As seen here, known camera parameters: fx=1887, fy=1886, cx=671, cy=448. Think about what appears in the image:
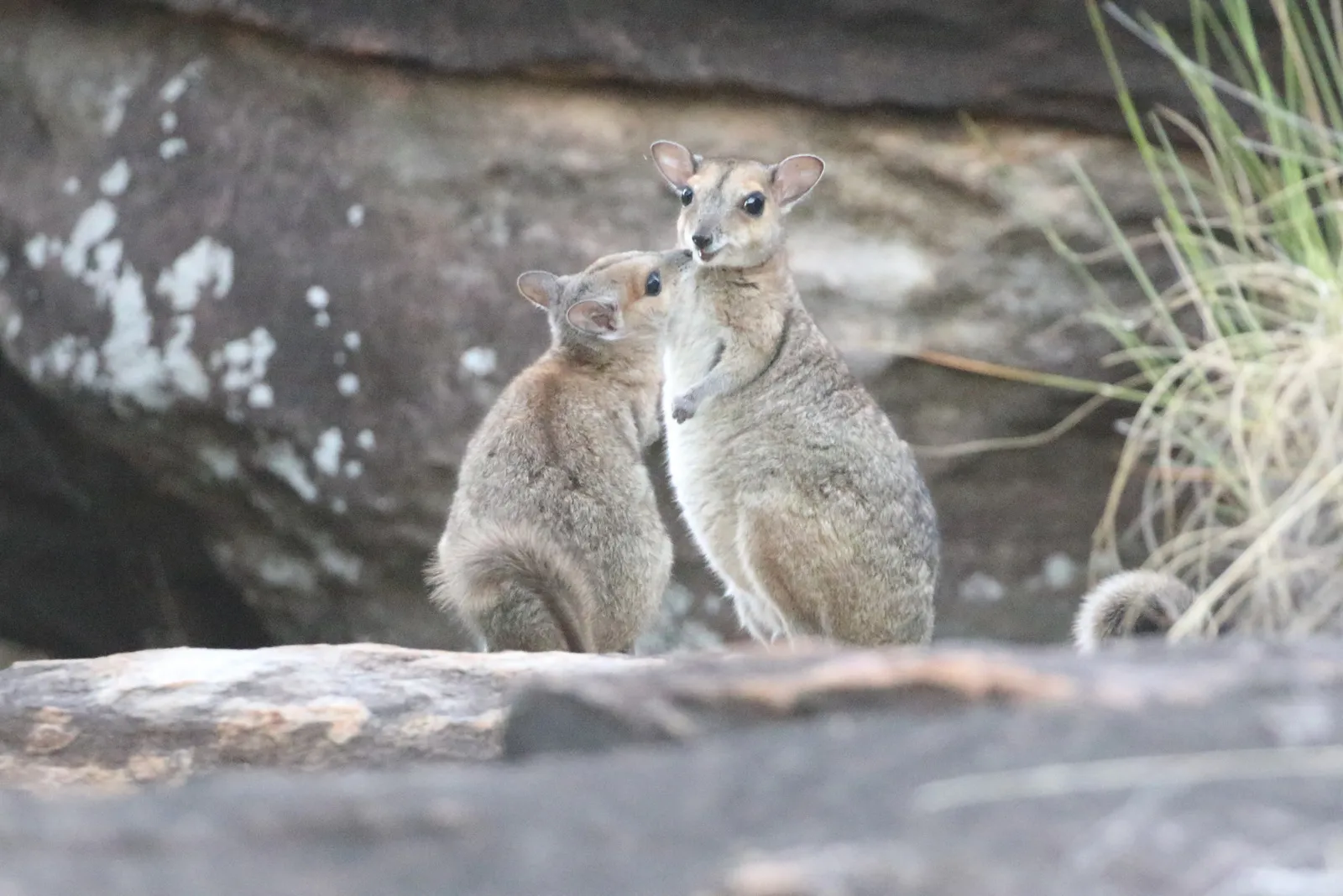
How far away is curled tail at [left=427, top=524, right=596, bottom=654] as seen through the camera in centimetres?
635

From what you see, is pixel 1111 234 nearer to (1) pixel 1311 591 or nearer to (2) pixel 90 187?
(1) pixel 1311 591

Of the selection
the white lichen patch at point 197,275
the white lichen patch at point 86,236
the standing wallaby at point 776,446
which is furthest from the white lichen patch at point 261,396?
the standing wallaby at point 776,446

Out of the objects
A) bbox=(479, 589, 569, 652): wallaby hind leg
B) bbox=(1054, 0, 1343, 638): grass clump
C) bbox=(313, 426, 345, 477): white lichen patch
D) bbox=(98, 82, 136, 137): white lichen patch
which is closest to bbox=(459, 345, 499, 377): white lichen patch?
bbox=(313, 426, 345, 477): white lichen patch

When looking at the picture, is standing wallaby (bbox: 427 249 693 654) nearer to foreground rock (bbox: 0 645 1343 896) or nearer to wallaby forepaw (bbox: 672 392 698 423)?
wallaby forepaw (bbox: 672 392 698 423)

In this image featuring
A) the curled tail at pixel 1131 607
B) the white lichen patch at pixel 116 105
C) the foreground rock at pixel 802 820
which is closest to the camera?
the foreground rock at pixel 802 820

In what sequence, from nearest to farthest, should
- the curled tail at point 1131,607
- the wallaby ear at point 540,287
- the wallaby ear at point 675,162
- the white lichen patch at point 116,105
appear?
the curled tail at point 1131,607 → the wallaby ear at point 675,162 → the wallaby ear at point 540,287 → the white lichen patch at point 116,105

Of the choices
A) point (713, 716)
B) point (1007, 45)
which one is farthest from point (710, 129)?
point (713, 716)

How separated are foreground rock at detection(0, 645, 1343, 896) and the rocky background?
5.67m

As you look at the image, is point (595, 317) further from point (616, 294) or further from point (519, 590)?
point (519, 590)

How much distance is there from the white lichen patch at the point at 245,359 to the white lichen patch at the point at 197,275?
0.27 meters

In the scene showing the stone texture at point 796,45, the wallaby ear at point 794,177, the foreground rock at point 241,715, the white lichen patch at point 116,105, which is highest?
the stone texture at point 796,45

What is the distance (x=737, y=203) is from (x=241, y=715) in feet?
10.1

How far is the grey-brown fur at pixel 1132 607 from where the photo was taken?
5.77 m

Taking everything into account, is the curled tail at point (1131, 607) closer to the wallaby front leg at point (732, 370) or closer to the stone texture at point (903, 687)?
the wallaby front leg at point (732, 370)
